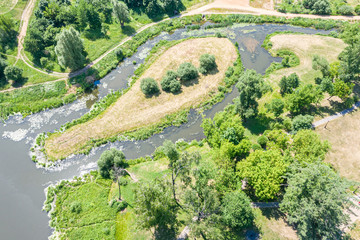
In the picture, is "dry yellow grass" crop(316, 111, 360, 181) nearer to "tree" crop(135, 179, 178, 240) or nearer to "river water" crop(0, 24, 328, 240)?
"river water" crop(0, 24, 328, 240)

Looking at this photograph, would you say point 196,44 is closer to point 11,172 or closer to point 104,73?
point 104,73

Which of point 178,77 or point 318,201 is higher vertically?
point 178,77

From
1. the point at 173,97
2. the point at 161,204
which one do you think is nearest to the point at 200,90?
the point at 173,97

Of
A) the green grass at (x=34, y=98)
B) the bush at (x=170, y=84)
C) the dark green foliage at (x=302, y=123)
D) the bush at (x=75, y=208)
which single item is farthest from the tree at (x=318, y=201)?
the green grass at (x=34, y=98)

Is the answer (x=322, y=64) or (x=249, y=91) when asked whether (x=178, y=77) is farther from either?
(x=322, y=64)

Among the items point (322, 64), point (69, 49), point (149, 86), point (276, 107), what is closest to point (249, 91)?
point (276, 107)

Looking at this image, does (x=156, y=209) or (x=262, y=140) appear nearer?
(x=156, y=209)
